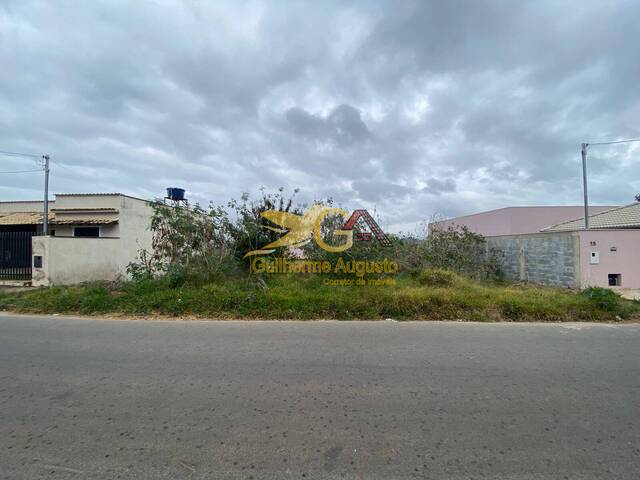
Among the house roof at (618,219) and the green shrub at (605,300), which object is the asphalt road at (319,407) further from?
the house roof at (618,219)

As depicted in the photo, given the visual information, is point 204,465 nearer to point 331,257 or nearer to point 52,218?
point 331,257

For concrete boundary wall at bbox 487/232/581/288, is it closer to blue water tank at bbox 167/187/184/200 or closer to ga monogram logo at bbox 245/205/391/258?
ga monogram logo at bbox 245/205/391/258

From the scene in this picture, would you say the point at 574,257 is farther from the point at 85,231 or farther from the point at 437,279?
the point at 85,231

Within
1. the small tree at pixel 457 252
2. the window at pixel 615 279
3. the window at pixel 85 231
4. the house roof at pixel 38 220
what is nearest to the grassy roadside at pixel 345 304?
the small tree at pixel 457 252

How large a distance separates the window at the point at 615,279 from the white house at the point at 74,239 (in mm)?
14460

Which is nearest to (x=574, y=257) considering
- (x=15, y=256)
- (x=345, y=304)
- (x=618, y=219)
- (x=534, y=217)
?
(x=345, y=304)

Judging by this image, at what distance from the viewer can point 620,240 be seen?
924 centimetres

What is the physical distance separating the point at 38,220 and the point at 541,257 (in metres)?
22.4

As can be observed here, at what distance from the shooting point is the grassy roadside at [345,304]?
6.05 m

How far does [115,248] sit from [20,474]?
459 inches

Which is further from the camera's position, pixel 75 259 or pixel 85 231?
pixel 85 231

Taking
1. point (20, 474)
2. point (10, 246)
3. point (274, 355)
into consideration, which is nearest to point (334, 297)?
point (274, 355)

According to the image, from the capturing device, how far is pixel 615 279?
30.3 ft

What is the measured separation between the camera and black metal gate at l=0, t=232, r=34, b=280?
35.1 feet
